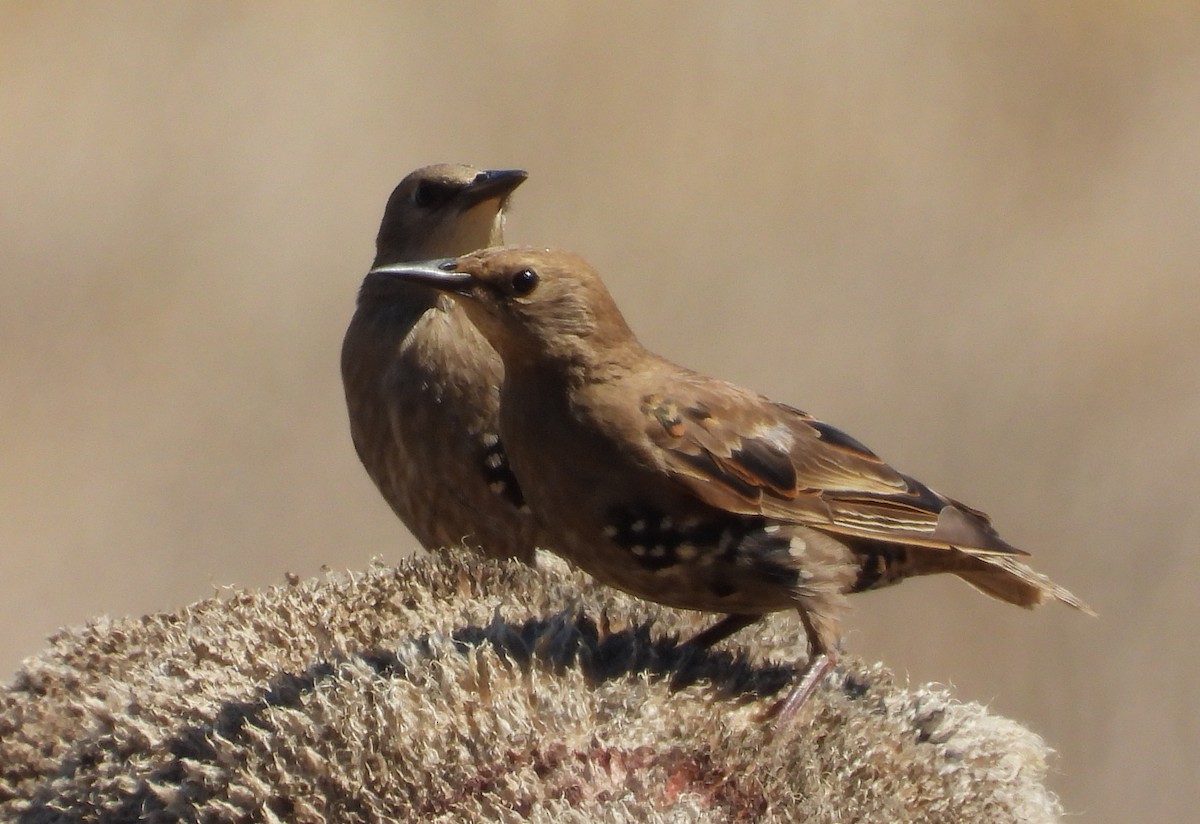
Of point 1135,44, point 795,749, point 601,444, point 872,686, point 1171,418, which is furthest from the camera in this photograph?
point 1135,44

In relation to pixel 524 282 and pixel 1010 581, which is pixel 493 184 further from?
pixel 1010 581

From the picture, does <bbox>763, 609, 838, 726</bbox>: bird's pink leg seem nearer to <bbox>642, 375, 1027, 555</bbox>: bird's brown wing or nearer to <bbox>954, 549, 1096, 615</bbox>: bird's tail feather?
<bbox>642, 375, 1027, 555</bbox>: bird's brown wing

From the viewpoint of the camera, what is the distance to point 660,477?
402 cm

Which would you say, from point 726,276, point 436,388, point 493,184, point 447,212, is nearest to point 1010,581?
point 436,388

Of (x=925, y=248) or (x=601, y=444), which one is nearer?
(x=601, y=444)

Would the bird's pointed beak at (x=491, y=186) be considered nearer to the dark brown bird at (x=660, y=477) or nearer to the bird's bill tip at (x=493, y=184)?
the bird's bill tip at (x=493, y=184)

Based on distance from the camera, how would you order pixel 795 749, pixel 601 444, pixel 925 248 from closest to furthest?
pixel 795 749, pixel 601 444, pixel 925 248

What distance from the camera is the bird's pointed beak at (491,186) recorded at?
18.0ft

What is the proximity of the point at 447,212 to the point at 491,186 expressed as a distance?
0.64 ft

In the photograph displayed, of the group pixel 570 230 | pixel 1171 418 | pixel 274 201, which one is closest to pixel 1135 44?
pixel 1171 418

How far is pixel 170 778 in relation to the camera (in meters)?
3.86

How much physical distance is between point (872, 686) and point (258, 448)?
6528 millimetres

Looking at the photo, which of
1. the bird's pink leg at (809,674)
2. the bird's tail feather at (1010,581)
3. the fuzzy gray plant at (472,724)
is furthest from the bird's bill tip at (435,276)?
the bird's tail feather at (1010,581)

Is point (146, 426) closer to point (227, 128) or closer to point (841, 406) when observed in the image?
point (227, 128)
